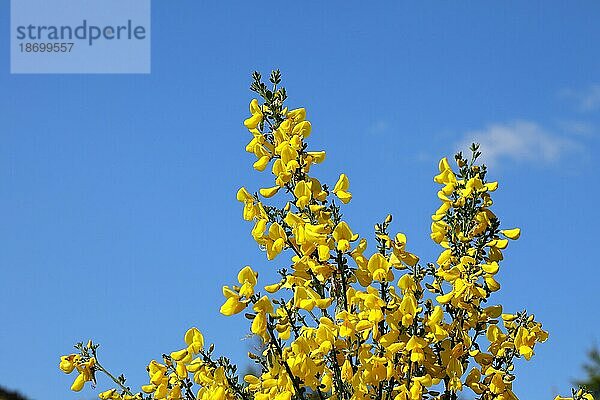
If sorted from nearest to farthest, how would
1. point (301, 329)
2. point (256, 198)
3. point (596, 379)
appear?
point (301, 329)
point (256, 198)
point (596, 379)

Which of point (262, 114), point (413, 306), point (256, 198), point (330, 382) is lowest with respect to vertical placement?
point (330, 382)

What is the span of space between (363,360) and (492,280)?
0.45m

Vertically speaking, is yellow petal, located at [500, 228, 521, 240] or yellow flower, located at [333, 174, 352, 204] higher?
yellow flower, located at [333, 174, 352, 204]

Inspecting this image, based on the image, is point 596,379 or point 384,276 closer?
point 384,276

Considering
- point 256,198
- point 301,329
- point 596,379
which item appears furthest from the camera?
point 596,379

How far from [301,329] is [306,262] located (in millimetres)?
196

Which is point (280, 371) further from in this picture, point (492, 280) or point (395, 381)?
point (492, 280)

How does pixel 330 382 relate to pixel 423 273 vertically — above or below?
below

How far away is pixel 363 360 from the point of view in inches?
102

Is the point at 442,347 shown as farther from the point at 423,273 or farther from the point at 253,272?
the point at 253,272

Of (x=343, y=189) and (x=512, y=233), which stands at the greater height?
(x=343, y=189)

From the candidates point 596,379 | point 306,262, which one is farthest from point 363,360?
point 596,379

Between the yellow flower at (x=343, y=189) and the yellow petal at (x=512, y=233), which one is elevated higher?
the yellow flower at (x=343, y=189)

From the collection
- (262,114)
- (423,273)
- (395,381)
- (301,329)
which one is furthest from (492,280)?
(262,114)
